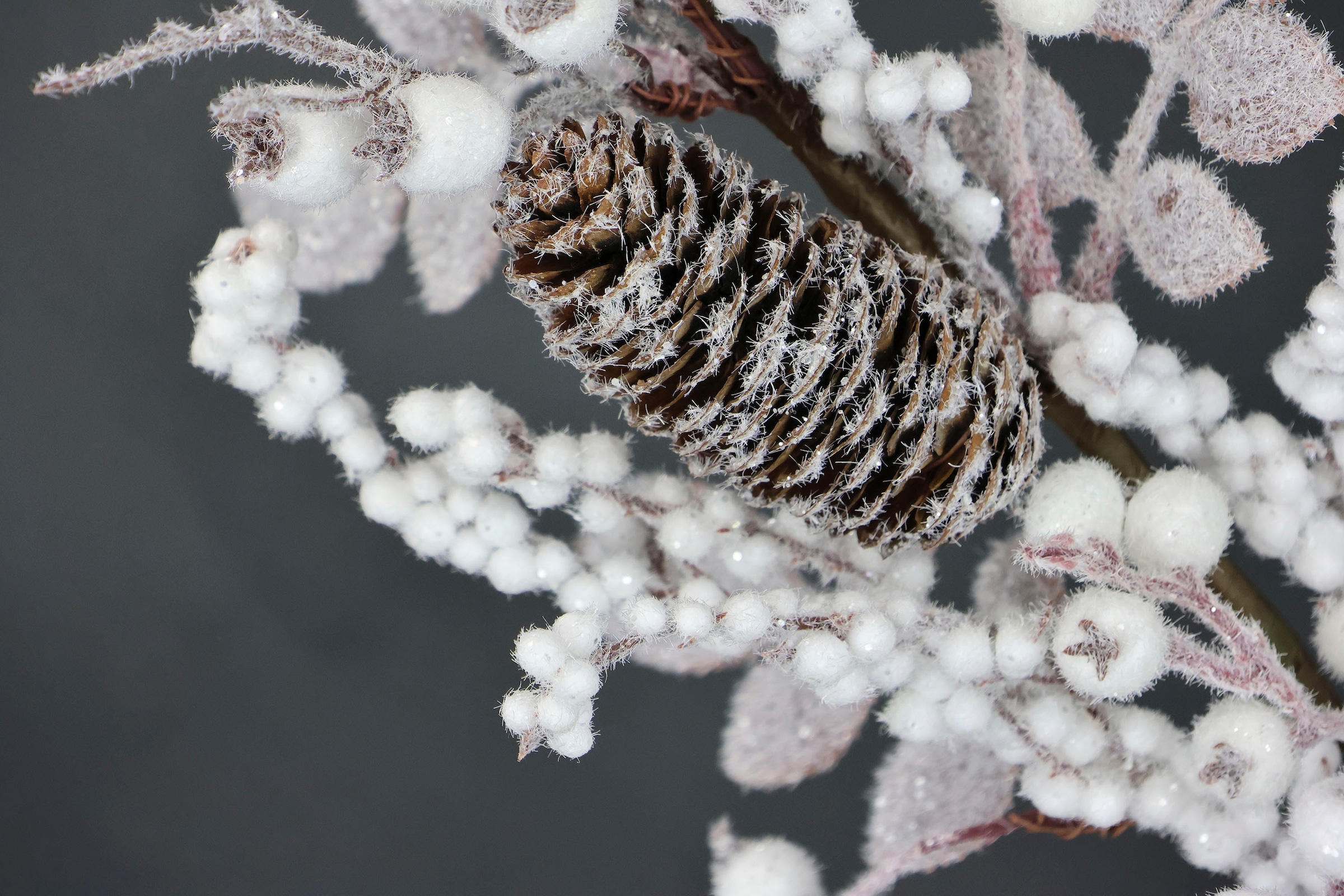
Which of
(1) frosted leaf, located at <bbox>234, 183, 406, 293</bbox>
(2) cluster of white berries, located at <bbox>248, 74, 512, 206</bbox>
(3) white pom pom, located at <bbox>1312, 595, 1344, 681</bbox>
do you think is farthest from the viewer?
(1) frosted leaf, located at <bbox>234, 183, 406, 293</bbox>

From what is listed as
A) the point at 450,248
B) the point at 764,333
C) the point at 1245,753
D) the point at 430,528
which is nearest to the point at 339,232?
the point at 450,248

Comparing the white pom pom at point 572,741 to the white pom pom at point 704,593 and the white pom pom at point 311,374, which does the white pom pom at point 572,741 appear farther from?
the white pom pom at point 311,374

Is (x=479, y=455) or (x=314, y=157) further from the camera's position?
(x=479, y=455)

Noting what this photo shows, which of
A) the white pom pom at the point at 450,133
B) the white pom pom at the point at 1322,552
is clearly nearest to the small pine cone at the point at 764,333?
the white pom pom at the point at 450,133

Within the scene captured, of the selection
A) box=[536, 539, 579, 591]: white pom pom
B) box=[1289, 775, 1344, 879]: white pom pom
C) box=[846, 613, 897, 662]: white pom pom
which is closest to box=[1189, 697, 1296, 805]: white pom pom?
box=[1289, 775, 1344, 879]: white pom pom

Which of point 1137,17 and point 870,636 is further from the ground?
point 1137,17

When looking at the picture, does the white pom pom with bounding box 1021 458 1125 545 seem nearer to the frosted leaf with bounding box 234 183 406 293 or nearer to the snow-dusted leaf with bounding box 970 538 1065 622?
the snow-dusted leaf with bounding box 970 538 1065 622

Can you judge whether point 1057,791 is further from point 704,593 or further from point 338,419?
point 338,419

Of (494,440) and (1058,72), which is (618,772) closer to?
(494,440)
